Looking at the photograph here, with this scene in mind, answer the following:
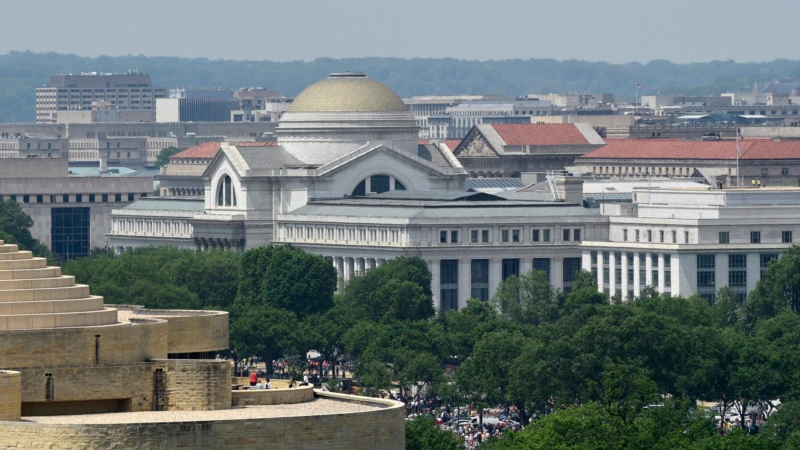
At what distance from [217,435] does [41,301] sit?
4774mm

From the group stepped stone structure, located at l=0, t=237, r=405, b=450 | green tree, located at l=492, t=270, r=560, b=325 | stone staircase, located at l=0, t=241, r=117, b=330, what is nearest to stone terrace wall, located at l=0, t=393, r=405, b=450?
stepped stone structure, located at l=0, t=237, r=405, b=450

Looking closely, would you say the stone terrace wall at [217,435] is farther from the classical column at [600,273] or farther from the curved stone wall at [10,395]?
the classical column at [600,273]

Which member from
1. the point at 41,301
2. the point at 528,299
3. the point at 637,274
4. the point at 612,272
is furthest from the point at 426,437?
the point at 612,272

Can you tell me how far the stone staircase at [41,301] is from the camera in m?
61.0

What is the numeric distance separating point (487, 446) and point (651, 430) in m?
11.7

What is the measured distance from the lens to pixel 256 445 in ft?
194

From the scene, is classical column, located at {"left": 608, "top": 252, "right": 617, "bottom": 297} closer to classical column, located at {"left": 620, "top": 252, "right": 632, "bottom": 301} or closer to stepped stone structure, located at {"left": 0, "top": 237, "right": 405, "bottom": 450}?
classical column, located at {"left": 620, "top": 252, "right": 632, "bottom": 301}

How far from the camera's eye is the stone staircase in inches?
2403

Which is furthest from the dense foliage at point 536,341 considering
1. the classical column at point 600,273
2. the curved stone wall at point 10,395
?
the curved stone wall at point 10,395

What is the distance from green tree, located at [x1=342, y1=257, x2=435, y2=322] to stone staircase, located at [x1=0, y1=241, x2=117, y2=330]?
10329 centimetres

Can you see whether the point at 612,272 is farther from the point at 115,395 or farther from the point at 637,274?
the point at 115,395

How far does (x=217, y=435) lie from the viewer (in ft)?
193

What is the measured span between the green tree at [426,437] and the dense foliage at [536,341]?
3.6 inches

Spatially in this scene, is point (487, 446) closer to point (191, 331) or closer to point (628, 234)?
point (191, 331)
